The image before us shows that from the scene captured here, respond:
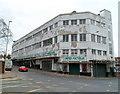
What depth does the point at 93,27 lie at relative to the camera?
29.3 metres

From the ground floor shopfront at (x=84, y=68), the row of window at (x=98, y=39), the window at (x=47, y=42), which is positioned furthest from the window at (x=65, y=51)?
the row of window at (x=98, y=39)

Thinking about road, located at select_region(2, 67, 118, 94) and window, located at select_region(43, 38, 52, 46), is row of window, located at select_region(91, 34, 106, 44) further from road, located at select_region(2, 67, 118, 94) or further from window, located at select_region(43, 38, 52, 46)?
road, located at select_region(2, 67, 118, 94)

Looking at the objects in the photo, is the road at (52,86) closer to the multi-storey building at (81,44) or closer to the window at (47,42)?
the multi-storey building at (81,44)

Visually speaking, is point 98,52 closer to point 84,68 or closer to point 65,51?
point 84,68

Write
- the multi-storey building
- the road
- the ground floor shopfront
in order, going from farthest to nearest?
the multi-storey building < the ground floor shopfront < the road

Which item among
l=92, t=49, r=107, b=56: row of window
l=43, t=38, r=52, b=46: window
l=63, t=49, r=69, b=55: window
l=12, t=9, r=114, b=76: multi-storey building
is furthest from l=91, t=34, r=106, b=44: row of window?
l=43, t=38, r=52, b=46: window

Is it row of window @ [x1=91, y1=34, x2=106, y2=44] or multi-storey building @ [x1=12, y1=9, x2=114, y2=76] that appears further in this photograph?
row of window @ [x1=91, y1=34, x2=106, y2=44]

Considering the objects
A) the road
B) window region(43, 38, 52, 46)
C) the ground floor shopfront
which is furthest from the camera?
window region(43, 38, 52, 46)

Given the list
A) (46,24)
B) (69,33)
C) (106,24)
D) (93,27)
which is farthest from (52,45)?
(106,24)

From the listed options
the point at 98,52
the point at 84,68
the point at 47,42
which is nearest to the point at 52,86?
the point at 84,68

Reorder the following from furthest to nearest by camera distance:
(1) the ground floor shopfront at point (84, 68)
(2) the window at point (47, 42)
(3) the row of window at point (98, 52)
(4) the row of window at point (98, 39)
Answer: (2) the window at point (47, 42), (4) the row of window at point (98, 39), (3) the row of window at point (98, 52), (1) the ground floor shopfront at point (84, 68)

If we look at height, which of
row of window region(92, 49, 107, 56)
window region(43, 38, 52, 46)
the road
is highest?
window region(43, 38, 52, 46)

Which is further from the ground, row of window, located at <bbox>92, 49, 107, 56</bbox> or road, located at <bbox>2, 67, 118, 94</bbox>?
row of window, located at <bbox>92, 49, 107, 56</bbox>

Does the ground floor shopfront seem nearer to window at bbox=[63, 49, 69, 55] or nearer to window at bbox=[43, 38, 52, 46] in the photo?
window at bbox=[63, 49, 69, 55]
